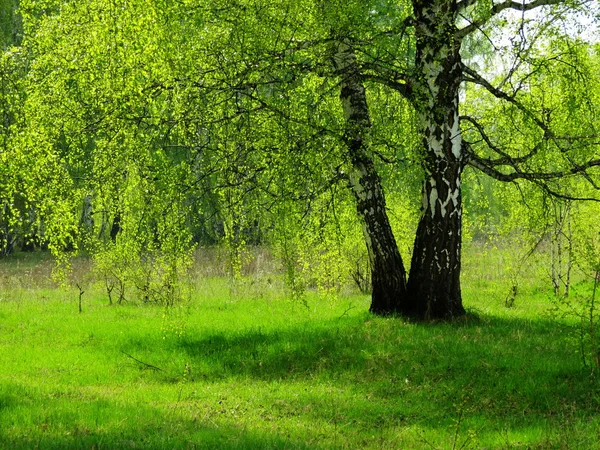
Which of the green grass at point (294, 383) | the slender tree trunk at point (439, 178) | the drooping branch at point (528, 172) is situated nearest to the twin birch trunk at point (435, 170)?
the slender tree trunk at point (439, 178)

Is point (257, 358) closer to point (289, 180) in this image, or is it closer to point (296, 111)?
point (289, 180)

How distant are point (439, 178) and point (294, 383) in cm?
380

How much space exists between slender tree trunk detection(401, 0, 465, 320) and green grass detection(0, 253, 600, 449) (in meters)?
0.55

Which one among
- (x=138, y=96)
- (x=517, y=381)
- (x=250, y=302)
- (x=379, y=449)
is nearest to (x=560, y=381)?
(x=517, y=381)

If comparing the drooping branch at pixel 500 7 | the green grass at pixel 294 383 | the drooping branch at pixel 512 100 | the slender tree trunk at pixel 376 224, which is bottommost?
the green grass at pixel 294 383

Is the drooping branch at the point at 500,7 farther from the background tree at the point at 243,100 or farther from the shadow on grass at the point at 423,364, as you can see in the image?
the shadow on grass at the point at 423,364

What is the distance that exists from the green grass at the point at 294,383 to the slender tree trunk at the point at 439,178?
55cm

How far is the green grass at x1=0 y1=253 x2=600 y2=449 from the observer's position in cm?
658

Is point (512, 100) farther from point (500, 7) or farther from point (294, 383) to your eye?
point (294, 383)

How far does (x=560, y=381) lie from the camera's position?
322 inches

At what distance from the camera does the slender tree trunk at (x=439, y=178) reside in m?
10.4

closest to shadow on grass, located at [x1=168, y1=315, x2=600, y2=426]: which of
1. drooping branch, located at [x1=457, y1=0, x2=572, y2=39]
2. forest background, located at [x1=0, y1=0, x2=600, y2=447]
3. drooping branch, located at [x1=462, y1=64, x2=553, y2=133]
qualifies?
forest background, located at [x1=0, y1=0, x2=600, y2=447]

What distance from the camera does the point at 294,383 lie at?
9297 millimetres

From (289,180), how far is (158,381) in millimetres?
3410
